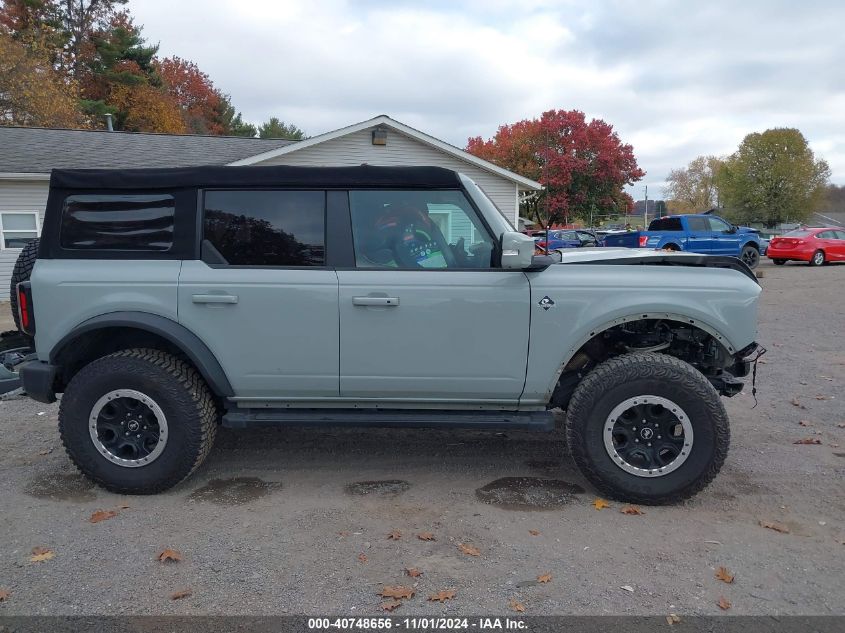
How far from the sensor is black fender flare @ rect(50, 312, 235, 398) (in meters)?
3.91

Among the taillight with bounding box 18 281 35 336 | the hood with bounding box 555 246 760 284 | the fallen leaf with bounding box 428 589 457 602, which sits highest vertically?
the hood with bounding box 555 246 760 284

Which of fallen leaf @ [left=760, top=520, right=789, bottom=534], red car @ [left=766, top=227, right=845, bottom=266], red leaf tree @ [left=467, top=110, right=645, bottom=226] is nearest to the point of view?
fallen leaf @ [left=760, top=520, right=789, bottom=534]

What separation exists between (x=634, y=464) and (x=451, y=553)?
4.35ft

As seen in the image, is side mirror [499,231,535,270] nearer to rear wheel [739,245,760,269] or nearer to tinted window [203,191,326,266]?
tinted window [203,191,326,266]

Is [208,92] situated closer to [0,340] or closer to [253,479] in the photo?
[0,340]

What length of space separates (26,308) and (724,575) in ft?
14.4

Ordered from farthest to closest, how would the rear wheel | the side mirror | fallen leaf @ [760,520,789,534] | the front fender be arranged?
the rear wheel, the front fender, the side mirror, fallen leaf @ [760,520,789,534]

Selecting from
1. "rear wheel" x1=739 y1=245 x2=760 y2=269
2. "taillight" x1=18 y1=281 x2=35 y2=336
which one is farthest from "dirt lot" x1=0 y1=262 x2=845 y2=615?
"rear wheel" x1=739 y1=245 x2=760 y2=269

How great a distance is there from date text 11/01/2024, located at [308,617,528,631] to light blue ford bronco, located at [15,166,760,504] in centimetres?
135

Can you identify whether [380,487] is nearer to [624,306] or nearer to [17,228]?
[624,306]

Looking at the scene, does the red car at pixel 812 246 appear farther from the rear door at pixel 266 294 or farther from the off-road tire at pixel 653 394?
the rear door at pixel 266 294

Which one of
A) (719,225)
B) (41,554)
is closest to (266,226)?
(41,554)

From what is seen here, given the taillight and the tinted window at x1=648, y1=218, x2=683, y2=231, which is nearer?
the taillight

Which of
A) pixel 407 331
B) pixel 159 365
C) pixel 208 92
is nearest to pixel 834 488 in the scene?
pixel 407 331
